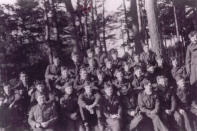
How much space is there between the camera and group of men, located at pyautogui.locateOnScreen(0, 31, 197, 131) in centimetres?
534

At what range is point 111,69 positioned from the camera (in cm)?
652

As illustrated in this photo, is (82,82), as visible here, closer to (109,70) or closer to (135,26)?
(109,70)

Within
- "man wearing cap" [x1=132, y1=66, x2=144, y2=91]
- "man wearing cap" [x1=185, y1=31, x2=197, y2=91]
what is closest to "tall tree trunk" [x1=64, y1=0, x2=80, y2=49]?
"man wearing cap" [x1=132, y1=66, x2=144, y2=91]

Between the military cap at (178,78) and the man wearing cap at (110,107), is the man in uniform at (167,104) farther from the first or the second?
the man wearing cap at (110,107)

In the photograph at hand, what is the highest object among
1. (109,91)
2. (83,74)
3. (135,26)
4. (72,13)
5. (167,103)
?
(72,13)

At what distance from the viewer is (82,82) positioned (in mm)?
6191

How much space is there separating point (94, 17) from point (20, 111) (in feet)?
21.3

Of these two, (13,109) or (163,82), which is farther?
(13,109)

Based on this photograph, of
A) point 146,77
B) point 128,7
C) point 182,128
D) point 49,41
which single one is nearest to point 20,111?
point 146,77

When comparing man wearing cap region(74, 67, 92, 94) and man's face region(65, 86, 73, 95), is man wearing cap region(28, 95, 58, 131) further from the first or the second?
man wearing cap region(74, 67, 92, 94)

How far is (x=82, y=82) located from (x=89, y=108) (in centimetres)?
83

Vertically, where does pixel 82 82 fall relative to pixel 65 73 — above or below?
below

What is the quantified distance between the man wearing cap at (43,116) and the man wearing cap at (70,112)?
242mm

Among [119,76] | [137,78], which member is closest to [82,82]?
[119,76]
